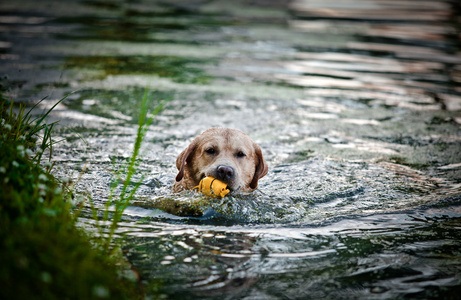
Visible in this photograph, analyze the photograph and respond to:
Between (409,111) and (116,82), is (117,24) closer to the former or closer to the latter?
(116,82)

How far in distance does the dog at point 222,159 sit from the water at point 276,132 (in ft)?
1.34

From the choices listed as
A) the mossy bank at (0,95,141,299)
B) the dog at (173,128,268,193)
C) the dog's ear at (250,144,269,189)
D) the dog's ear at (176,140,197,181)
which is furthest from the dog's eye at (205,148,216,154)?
the mossy bank at (0,95,141,299)

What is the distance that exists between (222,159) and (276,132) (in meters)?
3.71

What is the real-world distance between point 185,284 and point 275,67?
1173cm

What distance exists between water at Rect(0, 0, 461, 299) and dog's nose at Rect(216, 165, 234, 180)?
341 mm

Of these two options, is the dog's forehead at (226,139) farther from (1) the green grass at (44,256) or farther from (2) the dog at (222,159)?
(1) the green grass at (44,256)

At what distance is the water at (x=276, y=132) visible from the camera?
4367 mm

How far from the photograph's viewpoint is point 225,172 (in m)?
5.91

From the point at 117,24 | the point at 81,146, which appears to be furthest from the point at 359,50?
the point at 81,146

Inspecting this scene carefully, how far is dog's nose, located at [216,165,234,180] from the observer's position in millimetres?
5887

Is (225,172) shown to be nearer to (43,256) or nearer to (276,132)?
(43,256)

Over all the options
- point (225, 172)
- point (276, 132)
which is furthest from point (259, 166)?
point (276, 132)

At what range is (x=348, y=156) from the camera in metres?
8.53

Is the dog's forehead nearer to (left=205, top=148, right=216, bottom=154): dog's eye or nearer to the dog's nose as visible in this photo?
(left=205, top=148, right=216, bottom=154): dog's eye
